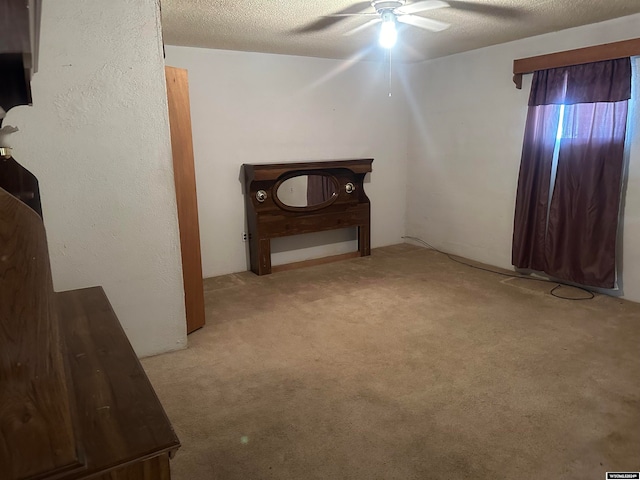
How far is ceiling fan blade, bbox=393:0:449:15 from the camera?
2771 mm

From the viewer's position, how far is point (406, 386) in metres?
2.39

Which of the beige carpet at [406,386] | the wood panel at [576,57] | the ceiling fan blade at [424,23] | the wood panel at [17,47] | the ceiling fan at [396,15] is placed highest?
the ceiling fan blade at [424,23]

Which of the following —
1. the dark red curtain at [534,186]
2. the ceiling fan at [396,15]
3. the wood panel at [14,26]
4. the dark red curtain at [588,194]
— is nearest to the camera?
the wood panel at [14,26]

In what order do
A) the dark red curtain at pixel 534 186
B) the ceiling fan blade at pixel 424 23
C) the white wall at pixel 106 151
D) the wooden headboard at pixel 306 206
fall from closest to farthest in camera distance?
1. the white wall at pixel 106 151
2. the ceiling fan blade at pixel 424 23
3. the dark red curtain at pixel 534 186
4. the wooden headboard at pixel 306 206

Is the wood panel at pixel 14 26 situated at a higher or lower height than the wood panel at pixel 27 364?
higher

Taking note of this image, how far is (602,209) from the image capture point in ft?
11.3

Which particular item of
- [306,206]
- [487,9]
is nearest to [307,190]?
[306,206]

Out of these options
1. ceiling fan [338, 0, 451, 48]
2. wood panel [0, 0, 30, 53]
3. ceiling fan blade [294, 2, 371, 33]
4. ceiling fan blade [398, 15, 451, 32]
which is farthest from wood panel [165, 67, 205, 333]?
wood panel [0, 0, 30, 53]

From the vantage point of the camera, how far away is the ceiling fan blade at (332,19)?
9.31 ft

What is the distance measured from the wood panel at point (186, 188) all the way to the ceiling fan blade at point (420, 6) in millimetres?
1443

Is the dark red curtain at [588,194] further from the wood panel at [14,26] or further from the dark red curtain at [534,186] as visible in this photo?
the wood panel at [14,26]

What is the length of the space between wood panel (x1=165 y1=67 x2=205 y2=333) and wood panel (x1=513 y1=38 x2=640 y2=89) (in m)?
2.80

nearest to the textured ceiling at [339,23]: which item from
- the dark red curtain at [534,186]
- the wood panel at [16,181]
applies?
the dark red curtain at [534,186]

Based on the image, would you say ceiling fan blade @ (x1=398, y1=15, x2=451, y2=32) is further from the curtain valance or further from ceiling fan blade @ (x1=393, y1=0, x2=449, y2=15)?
the curtain valance
